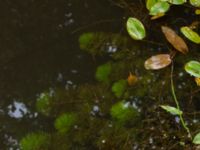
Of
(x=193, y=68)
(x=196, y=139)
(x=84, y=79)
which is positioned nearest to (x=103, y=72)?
(x=84, y=79)

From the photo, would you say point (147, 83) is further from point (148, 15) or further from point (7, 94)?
point (7, 94)

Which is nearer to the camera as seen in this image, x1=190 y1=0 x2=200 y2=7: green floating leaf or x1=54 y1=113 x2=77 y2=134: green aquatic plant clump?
x1=54 y1=113 x2=77 y2=134: green aquatic plant clump

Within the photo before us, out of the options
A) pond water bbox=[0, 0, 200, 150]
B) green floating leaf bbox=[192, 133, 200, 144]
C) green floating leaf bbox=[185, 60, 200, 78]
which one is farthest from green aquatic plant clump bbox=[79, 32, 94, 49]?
green floating leaf bbox=[192, 133, 200, 144]

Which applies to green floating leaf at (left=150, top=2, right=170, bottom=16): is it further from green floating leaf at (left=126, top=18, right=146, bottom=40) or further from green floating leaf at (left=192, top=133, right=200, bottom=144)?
green floating leaf at (left=192, top=133, right=200, bottom=144)

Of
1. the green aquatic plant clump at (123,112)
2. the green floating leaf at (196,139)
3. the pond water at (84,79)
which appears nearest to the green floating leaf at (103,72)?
the pond water at (84,79)

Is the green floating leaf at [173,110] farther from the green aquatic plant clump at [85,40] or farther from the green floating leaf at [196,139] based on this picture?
the green aquatic plant clump at [85,40]

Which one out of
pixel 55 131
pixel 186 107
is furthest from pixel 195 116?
pixel 55 131
